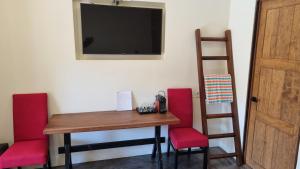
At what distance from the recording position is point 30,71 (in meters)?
2.57

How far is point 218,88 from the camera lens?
299 centimetres

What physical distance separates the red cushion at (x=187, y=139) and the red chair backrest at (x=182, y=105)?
22 centimetres

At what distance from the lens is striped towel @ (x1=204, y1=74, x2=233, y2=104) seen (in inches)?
117

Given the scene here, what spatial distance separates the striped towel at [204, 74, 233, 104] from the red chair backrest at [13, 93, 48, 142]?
211cm

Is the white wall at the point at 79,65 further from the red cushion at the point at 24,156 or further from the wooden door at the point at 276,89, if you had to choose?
the wooden door at the point at 276,89

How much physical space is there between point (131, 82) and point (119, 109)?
1.30ft

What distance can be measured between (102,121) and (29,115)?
35.7 inches

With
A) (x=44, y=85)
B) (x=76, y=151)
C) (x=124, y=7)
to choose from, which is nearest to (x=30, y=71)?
(x=44, y=85)

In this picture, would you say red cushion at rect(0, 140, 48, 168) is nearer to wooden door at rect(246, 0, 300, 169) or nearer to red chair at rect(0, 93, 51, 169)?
red chair at rect(0, 93, 51, 169)

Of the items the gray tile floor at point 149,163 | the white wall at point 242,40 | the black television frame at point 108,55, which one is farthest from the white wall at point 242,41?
the black television frame at point 108,55

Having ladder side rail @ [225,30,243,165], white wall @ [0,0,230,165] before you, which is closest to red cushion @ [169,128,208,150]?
white wall @ [0,0,230,165]

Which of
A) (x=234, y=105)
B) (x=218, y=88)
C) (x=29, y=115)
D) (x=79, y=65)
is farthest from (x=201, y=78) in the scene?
(x=29, y=115)

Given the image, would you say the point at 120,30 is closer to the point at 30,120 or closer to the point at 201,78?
the point at 201,78

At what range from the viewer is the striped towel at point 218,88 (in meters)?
2.97
